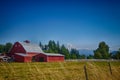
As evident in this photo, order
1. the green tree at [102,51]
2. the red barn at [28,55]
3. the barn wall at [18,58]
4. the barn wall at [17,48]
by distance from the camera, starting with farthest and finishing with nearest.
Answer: the green tree at [102,51]
the barn wall at [17,48]
the red barn at [28,55]
the barn wall at [18,58]

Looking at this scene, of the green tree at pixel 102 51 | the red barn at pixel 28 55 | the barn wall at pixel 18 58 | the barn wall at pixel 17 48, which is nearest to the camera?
the barn wall at pixel 18 58

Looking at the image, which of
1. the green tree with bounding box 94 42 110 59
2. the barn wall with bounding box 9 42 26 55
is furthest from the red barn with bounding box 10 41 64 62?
the green tree with bounding box 94 42 110 59

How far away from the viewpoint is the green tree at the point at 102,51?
64.8 metres

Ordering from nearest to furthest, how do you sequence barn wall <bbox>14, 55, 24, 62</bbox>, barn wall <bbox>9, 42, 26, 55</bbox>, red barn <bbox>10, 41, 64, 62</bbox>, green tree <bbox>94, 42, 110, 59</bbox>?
barn wall <bbox>14, 55, 24, 62</bbox> → red barn <bbox>10, 41, 64, 62</bbox> → barn wall <bbox>9, 42, 26, 55</bbox> → green tree <bbox>94, 42, 110, 59</bbox>

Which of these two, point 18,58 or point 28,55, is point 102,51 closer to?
point 28,55

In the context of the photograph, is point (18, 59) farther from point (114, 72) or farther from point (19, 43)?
point (114, 72)

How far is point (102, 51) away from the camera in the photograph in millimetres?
66188

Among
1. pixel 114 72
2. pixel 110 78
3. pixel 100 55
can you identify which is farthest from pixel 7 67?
pixel 100 55

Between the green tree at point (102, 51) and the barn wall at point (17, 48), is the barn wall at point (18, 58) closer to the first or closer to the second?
the barn wall at point (17, 48)

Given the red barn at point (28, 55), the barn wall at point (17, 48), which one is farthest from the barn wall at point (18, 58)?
the barn wall at point (17, 48)

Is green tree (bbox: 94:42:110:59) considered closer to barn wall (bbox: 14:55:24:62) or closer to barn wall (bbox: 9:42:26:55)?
barn wall (bbox: 9:42:26:55)

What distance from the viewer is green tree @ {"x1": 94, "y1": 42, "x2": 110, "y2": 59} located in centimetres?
6483

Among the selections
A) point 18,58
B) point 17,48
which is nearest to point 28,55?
point 18,58

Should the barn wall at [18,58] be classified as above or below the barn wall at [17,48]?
below
